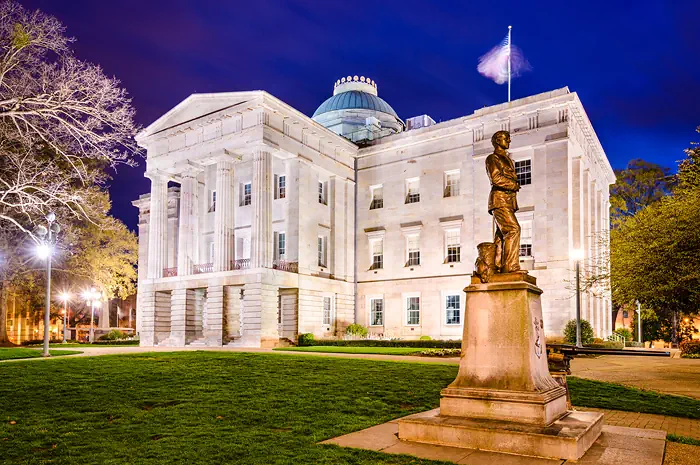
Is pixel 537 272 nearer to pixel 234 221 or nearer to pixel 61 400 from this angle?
pixel 234 221

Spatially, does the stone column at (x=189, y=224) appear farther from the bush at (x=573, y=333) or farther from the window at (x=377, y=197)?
the bush at (x=573, y=333)

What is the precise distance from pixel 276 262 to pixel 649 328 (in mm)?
45022

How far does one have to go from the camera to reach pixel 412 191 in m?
46.8

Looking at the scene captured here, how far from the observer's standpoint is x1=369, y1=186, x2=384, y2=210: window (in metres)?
48.3

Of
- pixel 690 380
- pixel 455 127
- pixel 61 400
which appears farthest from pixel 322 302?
pixel 61 400

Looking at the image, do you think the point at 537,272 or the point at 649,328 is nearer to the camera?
the point at 537,272

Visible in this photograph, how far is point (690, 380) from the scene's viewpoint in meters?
19.3

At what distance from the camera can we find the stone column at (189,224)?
45531 millimetres

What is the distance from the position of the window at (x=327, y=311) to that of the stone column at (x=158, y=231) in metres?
12.8

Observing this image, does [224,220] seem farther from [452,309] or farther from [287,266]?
[452,309]

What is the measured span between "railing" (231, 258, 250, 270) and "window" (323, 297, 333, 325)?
6.97 m

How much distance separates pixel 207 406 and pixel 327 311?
33682mm

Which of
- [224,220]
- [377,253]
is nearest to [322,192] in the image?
[377,253]

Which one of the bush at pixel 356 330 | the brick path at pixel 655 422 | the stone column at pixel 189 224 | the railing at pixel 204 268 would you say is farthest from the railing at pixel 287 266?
the brick path at pixel 655 422
